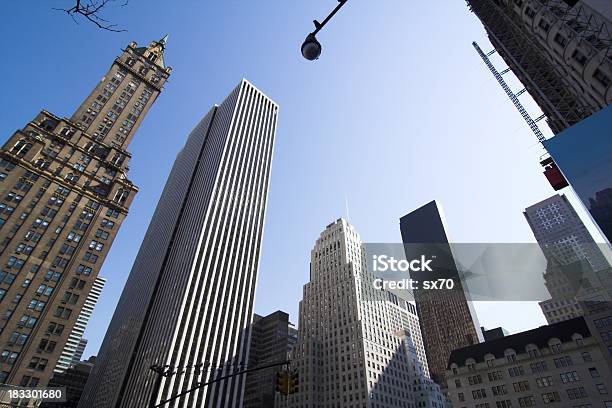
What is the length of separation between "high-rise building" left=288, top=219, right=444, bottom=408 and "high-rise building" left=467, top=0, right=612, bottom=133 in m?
84.3

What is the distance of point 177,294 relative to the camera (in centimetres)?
8981

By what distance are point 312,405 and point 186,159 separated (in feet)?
332

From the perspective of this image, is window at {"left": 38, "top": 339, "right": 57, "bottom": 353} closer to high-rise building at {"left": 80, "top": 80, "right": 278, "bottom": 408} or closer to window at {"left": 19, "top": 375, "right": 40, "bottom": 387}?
window at {"left": 19, "top": 375, "right": 40, "bottom": 387}

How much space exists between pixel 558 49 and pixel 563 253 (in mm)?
157452

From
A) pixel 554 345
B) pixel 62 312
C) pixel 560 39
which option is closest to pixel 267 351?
pixel 62 312

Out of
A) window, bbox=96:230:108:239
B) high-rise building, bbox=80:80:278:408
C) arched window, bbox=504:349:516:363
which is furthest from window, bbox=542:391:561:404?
window, bbox=96:230:108:239

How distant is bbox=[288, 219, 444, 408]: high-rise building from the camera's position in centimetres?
10775

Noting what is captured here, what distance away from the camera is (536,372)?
61750mm

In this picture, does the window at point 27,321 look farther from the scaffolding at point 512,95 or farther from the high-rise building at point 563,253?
Answer: the high-rise building at point 563,253

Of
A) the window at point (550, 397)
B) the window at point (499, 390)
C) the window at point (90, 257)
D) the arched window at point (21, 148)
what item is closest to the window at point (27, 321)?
the window at point (90, 257)

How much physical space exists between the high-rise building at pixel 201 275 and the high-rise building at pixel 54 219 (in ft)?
74.1

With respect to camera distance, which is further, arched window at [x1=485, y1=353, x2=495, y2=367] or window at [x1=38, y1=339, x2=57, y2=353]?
arched window at [x1=485, y1=353, x2=495, y2=367]

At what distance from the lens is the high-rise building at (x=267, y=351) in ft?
437

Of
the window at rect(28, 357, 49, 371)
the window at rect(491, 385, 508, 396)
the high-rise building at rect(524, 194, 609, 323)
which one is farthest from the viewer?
the high-rise building at rect(524, 194, 609, 323)
